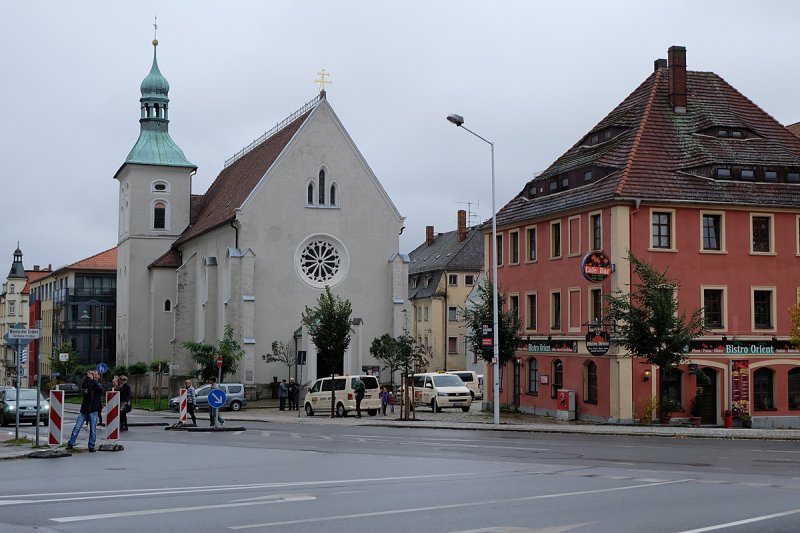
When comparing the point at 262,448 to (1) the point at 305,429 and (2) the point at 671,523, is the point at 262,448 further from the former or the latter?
(2) the point at 671,523

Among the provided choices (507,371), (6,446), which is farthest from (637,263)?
(6,446)

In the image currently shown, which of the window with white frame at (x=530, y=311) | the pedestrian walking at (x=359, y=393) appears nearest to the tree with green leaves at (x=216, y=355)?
the pedestrian walking at (x=359, y=393)

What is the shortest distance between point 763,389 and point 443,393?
14.1 metres

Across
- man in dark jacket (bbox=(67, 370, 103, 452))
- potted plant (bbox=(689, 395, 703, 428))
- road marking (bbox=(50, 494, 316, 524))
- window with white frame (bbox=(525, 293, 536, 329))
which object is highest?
window with white frame (bbox=(525, 293, 536, 329))

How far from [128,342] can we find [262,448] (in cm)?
5247

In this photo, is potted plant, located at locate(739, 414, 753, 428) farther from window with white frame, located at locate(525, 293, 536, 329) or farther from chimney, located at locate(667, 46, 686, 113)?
chimney, located at locate(667, 46, 686, 113)

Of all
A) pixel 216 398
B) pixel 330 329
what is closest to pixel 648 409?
pixel 216 398

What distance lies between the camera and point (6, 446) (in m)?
23.0

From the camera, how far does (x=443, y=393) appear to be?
1845 inches

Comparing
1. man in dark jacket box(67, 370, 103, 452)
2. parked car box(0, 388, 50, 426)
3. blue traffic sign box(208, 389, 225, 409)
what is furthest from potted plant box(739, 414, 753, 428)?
parked car box(0, 388, 50, 426)

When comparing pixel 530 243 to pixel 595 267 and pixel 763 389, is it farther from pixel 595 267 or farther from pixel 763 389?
pixel 763 389

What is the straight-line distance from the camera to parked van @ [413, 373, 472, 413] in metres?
46.9

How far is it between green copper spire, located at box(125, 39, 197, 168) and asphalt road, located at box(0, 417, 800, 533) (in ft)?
170

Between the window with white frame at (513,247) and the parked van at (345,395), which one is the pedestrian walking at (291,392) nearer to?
the parked van at (345,395)
